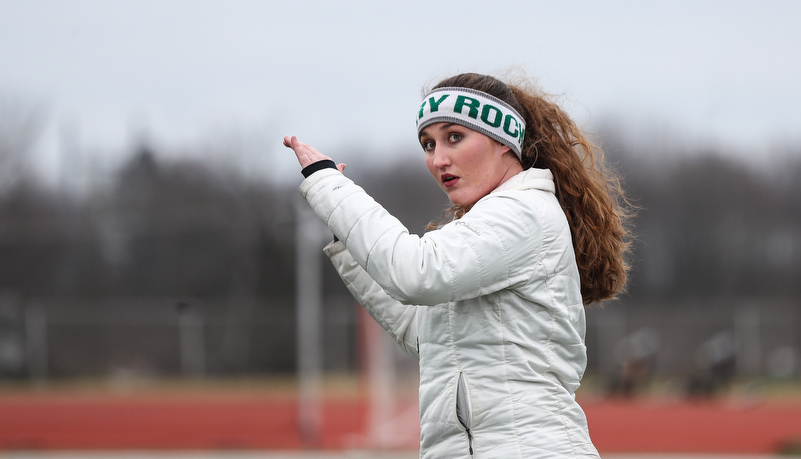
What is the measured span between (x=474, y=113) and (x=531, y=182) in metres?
0.20

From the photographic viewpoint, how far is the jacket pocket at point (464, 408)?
1.72 meters

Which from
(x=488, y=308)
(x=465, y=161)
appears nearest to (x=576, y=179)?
(x=465, y=161)

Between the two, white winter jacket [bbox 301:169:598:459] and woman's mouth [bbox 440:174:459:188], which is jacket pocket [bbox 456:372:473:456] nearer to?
white winter jacket [bbox 301:169:598:459]

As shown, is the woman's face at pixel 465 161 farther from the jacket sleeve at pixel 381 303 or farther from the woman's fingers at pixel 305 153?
the jacket sleeve at pixel 381 303

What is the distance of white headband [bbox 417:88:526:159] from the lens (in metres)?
1.85

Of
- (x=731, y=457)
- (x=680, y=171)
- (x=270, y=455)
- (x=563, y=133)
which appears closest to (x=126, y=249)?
(x=270, y=455)

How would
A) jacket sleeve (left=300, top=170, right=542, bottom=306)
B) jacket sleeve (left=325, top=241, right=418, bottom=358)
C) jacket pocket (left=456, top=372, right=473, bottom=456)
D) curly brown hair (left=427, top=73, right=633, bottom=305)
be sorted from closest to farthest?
jacket sleeve (left=300, top=170, right=542, bottom=306) → jacket pocket (left=456, top=372, right=473, bottom=456) → curly brown hair (left=427, top=73, right=633, bottom=305) → jacket sleeve (left=325, top=241, right=418, bottom=358)

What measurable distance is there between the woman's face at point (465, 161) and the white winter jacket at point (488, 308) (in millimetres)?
70

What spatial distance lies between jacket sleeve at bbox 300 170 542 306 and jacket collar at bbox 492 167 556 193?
9 cm

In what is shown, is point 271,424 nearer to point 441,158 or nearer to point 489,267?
point 441,158

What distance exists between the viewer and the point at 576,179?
2.01 meters

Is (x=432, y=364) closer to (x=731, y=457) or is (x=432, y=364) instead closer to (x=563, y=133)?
(x=563, y=133)

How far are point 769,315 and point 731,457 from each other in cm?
1264

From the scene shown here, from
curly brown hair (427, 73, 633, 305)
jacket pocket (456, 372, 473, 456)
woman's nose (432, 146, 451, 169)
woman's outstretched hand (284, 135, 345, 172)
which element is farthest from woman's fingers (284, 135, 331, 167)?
jacket pocket (456, 372, 473, 456)
